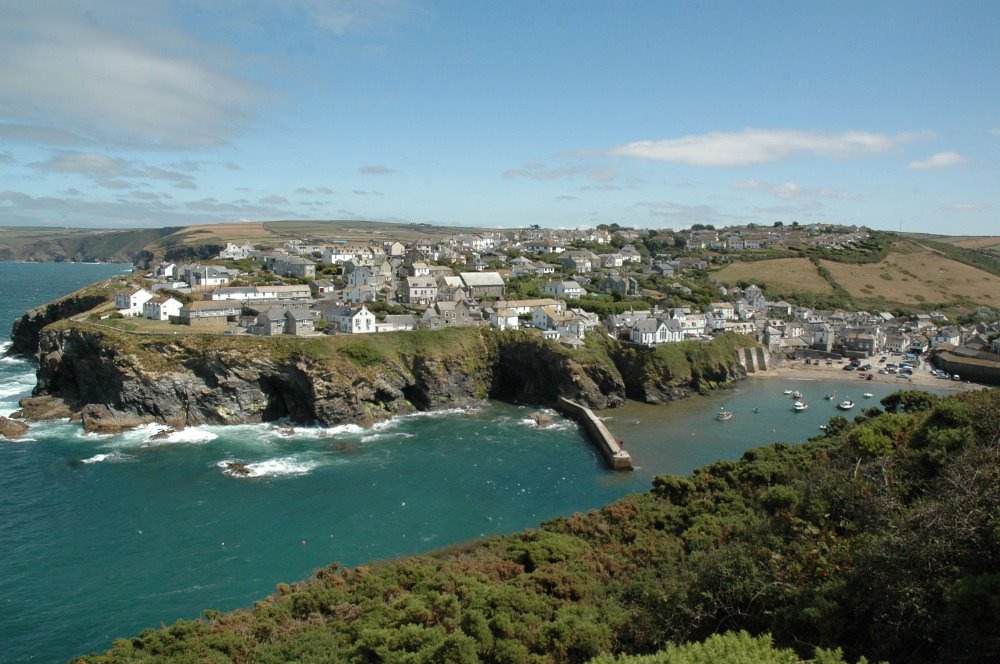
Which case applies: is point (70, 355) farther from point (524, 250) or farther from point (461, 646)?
point (524, 250)

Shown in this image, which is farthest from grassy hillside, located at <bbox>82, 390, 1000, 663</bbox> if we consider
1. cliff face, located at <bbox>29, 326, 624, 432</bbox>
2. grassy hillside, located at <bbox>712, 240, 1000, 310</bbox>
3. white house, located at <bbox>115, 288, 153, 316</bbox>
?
grassy hillside, located at <bbox>712, 240, 1000, 310</bbox>

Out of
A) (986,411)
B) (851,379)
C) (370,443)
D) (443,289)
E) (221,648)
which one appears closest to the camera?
(221,648)

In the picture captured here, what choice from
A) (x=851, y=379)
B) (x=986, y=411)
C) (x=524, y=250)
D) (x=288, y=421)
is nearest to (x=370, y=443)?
(x=288, y=421)

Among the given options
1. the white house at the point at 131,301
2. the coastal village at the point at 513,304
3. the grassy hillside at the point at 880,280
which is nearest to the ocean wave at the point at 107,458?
the coastal village at the point at 513,304

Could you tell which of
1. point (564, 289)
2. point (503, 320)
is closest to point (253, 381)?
point (503, 320)

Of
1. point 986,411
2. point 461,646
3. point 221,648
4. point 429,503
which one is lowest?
point 429,503

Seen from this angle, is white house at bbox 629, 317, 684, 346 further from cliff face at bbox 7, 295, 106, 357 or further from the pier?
cliff face at bbox 7, 295, 106, 357

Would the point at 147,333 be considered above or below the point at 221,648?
above
